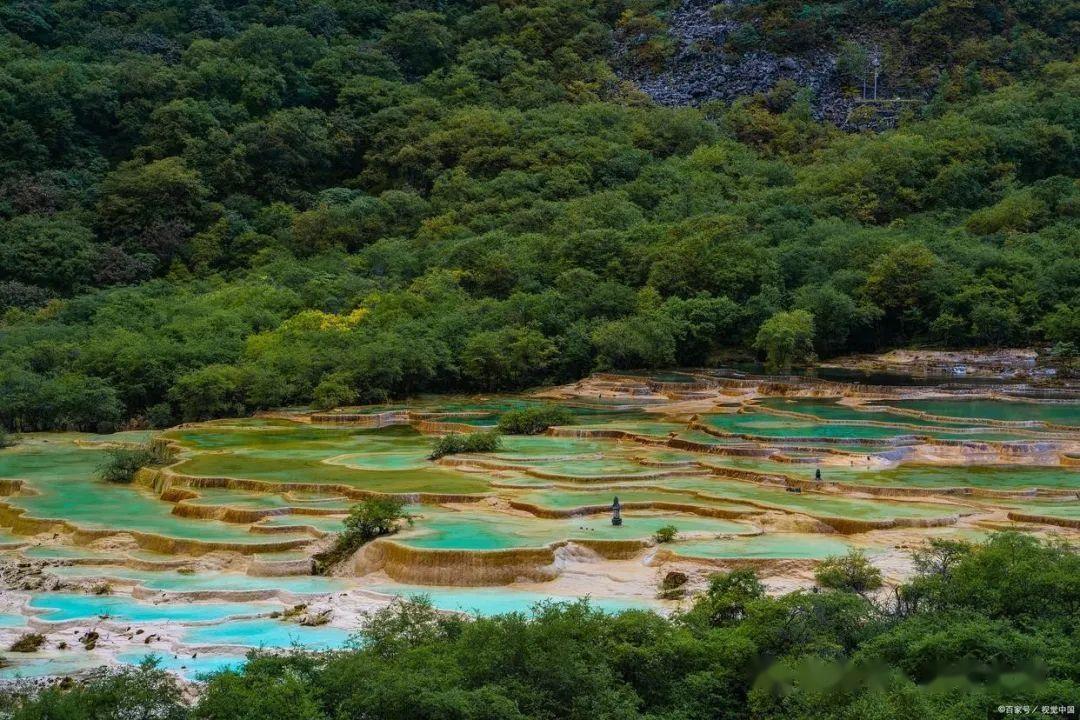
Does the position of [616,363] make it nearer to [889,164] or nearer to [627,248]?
[627,248]

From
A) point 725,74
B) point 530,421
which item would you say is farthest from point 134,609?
point 725,74

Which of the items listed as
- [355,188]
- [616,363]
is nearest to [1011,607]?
[616,363]

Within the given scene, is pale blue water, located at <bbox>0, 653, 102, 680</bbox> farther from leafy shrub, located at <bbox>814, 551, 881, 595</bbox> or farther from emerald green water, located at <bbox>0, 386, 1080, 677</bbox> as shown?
leafy shrub, located at <bbox>814, 551, 881, 595</bbox>

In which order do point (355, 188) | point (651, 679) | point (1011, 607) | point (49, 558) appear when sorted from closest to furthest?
point (651, 679) → point (1011, 607) → point (49, 558) → point (355, 188)

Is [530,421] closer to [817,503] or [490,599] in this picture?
[817,503]

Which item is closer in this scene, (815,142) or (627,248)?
(627,248)

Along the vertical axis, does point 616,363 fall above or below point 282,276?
below

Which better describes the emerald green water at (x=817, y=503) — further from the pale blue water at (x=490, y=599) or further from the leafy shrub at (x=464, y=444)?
the pale blue water at (x=490, y=599)

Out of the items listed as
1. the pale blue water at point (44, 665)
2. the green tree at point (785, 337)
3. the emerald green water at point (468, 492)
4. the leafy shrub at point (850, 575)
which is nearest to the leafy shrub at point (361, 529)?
the emerald green water at point (468, 492)
